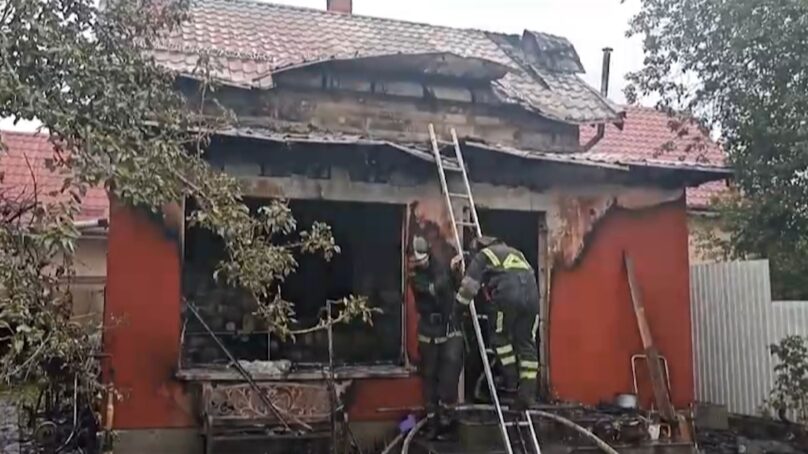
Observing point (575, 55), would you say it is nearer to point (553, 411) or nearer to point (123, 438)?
point (553, 411)

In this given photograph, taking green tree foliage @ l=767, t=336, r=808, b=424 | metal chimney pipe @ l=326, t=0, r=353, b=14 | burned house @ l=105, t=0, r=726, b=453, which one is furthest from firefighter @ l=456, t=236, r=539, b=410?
metal chimney pipe @ l=326, t=0, r=353, b=14

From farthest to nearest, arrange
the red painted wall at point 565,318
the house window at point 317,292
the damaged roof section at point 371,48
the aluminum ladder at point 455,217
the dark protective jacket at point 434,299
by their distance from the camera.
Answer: the house window at point 317,292
the damaged roof section at point 371,48
the dark protective jacket at point 434,299
the red painted wall at point 565,318
the aluminum ladder at point 455,217

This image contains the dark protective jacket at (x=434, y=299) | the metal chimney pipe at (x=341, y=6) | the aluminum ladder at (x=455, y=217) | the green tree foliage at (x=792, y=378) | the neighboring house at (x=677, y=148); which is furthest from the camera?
the metal chimney pipe at (x=341, y=6)

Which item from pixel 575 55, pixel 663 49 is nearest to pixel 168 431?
pixel 663 49

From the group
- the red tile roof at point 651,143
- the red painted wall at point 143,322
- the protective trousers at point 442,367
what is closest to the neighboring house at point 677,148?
the red tile roof at point 651,143

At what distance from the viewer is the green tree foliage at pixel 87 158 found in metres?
4.66

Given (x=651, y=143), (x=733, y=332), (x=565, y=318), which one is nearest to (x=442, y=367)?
(x=565, y=318)

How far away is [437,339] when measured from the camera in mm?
8133

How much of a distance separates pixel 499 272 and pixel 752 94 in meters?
5.36

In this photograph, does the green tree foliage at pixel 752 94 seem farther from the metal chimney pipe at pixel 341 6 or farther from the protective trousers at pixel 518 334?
the metal chimney pipe at pixel 341 6

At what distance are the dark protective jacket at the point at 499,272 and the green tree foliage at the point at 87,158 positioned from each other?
1.33 metres

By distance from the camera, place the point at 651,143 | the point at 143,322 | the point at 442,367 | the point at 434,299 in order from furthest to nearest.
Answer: the point at 651,143 → the point at 434,299 → the point at 442,367 → the point at 143,322

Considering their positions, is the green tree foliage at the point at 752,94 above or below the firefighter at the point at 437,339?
above

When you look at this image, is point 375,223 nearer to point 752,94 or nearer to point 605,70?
point 752,94
